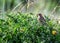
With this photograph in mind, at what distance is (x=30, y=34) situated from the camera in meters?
2.63

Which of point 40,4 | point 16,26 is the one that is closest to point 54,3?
point 40,4

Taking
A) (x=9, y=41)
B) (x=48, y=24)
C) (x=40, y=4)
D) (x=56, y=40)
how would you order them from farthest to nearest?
1. (x=40, y=4)
2. (x=48, y=24)
3. (x=56, y=40)
4. (x=9, y=41)

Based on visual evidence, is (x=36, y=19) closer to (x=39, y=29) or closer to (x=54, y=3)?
(x=39, y=29)

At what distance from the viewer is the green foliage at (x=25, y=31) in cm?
256

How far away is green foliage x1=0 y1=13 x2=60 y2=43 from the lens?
101 inches

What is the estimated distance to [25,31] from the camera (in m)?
2.62

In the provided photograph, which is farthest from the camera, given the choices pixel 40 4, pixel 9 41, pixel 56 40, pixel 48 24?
pixel 40 4

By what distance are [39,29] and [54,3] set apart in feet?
11.3

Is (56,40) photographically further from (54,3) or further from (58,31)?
(54,3)

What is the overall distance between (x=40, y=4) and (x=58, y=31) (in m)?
3.15

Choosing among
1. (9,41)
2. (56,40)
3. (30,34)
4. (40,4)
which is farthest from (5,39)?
(40,4)

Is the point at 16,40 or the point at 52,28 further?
the point at 52,28

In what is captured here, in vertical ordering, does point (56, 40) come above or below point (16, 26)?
below

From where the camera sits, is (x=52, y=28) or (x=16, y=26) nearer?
(x=16, y=26)
